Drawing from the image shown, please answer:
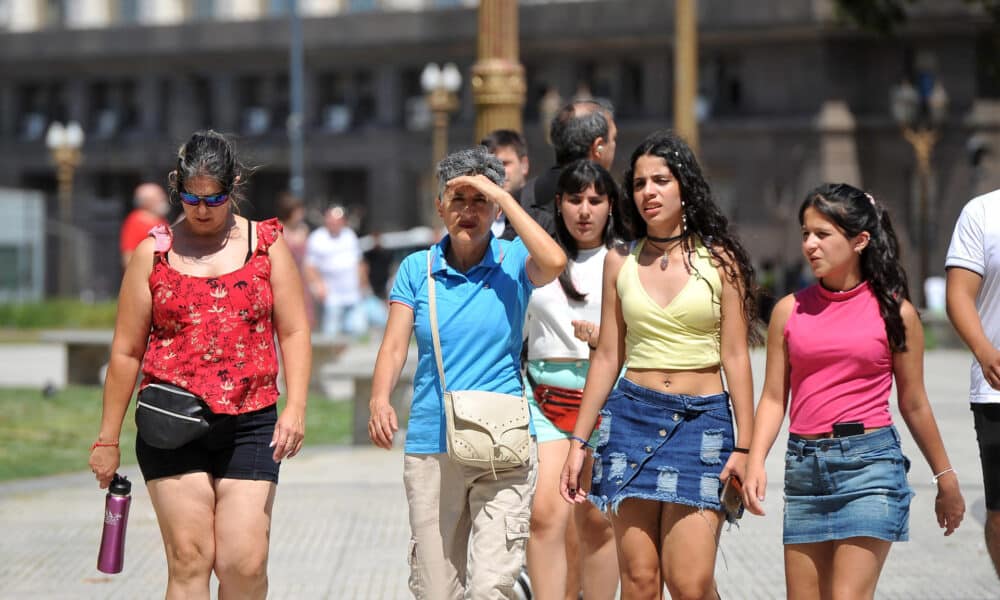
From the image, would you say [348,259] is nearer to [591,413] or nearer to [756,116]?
[591,413]

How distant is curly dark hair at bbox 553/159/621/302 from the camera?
247 inches

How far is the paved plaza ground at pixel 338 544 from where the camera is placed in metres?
7.48

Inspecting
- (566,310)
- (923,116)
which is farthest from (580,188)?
(923,116)

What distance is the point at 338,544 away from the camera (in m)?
8.47

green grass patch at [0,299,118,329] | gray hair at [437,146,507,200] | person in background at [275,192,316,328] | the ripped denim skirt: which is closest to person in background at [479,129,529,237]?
gray hair at [437,146,507,200]

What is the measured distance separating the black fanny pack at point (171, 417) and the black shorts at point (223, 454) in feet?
0.18

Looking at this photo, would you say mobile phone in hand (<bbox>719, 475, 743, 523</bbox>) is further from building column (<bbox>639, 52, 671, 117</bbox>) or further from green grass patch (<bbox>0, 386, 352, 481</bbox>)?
building column (<bbox>639, 52, 671, 117</bbox>)

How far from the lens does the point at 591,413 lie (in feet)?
18.3

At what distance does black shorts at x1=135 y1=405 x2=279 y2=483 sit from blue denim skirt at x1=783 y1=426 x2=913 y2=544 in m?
1.73

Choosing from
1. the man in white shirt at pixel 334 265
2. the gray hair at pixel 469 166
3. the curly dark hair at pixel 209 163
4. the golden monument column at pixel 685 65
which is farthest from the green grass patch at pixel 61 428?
the gray hair at pixel 469 166

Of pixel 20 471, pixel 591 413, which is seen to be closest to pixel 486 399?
pixel 591 413

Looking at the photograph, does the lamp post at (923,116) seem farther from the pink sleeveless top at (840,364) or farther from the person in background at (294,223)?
the pink sleeveless top at (840,364)

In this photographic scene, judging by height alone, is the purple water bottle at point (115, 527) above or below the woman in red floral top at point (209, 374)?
below

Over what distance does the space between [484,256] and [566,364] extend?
29.9 inches
